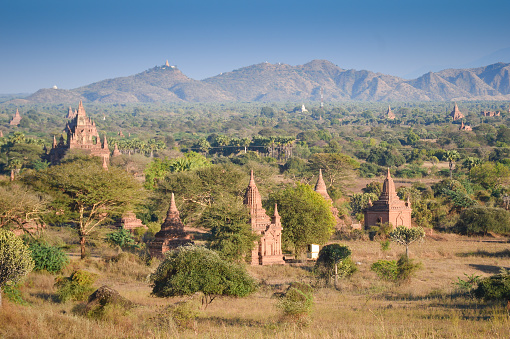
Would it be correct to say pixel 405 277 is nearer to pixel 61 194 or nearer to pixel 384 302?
pixel 384 302

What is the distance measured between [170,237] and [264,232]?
4.89 meters

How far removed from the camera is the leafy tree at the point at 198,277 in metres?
21.8

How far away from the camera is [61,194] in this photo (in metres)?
35.2

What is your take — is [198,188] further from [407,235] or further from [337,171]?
[337,171]

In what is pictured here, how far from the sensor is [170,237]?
3531 cm

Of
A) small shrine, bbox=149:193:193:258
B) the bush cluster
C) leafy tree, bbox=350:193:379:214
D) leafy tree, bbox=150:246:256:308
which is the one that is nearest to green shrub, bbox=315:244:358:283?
the bush cluster

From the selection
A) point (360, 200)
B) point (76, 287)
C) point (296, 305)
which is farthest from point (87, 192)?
point (360, 200)

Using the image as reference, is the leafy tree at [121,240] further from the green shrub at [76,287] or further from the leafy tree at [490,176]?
the leafy tree at [490,176]

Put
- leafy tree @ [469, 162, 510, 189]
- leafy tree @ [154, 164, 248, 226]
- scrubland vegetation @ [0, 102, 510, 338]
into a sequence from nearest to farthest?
1. scrubland vegetation @ [0, 102, 510, 338]
2. leafy tree @ [154, 164, 248, 226]
3. leafy tree @ [469, 162, 510, 189]

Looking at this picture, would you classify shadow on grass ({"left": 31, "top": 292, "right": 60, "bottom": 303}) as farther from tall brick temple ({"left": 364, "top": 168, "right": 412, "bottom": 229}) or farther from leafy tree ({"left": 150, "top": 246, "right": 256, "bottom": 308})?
tall brick temple ({"left": 364, "top": 168, "right": 412, "bottom": 229})

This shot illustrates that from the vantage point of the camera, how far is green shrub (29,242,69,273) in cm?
3045

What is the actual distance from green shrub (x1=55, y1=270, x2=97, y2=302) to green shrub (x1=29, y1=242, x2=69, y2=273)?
11.0 feet

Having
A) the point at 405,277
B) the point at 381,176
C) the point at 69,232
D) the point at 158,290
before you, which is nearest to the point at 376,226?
the point at 405,277

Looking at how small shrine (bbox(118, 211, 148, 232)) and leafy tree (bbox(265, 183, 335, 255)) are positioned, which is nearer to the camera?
leafy tree (bbox(265, 183, 335, 255))
